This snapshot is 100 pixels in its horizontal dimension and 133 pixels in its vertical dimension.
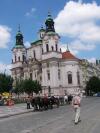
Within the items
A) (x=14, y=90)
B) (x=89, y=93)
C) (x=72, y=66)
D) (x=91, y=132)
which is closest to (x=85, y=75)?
(x=89, y=93)

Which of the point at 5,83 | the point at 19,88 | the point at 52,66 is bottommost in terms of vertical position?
the point at 19,88

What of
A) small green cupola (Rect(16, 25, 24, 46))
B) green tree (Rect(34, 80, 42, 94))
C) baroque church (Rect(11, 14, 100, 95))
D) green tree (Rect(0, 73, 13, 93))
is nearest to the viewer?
green tree (Rect(0, 73, 13, 93))

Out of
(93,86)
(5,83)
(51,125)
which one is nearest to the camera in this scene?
(51,125)

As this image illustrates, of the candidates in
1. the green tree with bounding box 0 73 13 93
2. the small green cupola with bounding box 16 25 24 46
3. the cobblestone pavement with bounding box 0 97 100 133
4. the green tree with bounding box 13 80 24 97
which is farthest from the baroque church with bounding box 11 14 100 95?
the cobblestone pavement with bounding box 0 97 100 133

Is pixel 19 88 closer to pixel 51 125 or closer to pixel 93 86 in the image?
pixel 93 86

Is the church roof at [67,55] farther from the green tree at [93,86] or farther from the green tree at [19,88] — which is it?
the green tree at [19,88]

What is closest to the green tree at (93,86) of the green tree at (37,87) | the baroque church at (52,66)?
the baroque church at (52,66)

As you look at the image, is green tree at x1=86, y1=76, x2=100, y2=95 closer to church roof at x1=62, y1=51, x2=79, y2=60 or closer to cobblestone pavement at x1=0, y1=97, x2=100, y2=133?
church roof at x1=62, y1=51, x2=79, y2=60

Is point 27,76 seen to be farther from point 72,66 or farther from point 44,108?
point 44,108

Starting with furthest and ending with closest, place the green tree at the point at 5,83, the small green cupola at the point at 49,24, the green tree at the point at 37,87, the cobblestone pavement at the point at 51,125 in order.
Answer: the small green cupola at the point at 49,24, the green tree at the point at 37,87, the green tree at the point at 5,83, the cobblestone pavement at the point at 51,125

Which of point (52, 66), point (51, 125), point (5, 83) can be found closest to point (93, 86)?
point (52, 66)

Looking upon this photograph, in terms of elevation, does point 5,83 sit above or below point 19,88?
above

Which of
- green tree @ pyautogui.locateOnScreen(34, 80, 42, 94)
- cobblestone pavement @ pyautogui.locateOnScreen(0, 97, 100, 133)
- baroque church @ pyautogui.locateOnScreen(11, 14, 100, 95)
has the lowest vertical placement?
cobblestone pavement @ pyautogui.locateOnScreen(0, 97, 100, 133)

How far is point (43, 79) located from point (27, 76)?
41.3ft
